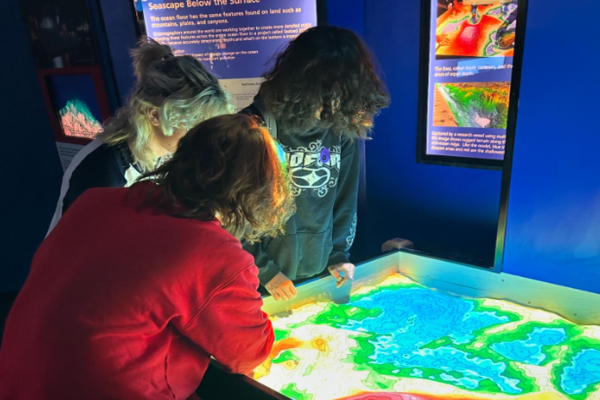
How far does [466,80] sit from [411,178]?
71 centimetres

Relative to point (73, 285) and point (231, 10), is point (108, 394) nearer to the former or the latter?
point (73, 285)

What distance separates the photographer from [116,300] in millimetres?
769

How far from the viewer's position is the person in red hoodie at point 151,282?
0.78m

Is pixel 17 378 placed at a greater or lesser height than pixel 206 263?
lesser

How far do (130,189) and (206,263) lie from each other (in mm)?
266

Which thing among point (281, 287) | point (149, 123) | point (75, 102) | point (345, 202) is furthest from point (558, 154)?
point (75, 102)

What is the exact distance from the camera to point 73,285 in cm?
78

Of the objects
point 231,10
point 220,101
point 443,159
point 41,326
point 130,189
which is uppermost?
point 231,10

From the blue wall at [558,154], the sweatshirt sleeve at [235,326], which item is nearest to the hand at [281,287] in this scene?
the sweatshirt sleeve at [235,326]

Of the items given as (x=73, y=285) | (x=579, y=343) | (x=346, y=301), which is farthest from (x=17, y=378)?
(x=579, y=343)

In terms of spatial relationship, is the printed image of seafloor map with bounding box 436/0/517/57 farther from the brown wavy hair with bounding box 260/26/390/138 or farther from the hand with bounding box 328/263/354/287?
the hand with bounding box 328/263/354/287

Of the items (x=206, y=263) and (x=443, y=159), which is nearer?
(x=206, y=263)

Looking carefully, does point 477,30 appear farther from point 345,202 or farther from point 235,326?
point 235,326

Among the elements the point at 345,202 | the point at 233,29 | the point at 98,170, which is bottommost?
the point at 345,202
